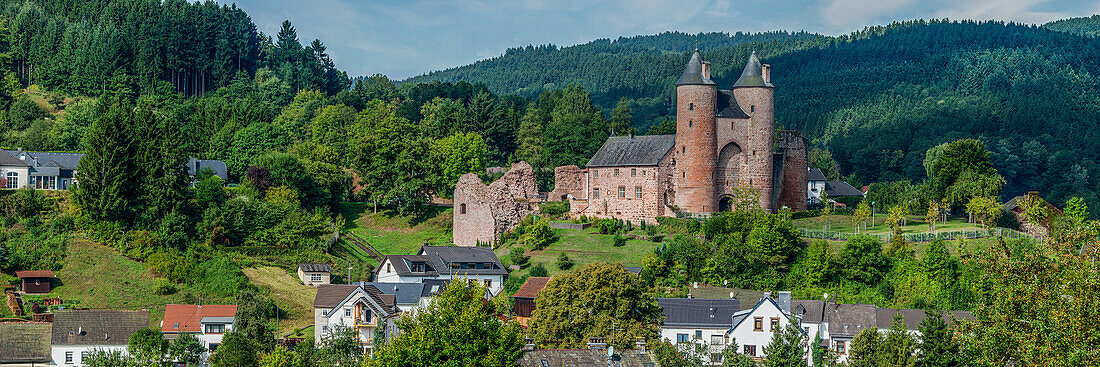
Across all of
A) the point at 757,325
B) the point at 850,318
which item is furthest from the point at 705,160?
the point at 757,325

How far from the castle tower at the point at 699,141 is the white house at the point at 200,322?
30.6 metres

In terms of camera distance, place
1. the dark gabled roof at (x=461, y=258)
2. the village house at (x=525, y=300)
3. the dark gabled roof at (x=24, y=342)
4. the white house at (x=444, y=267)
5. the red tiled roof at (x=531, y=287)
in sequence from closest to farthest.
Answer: the dark gabled roof at (x=24, y=342) → the village house at (x=525, y=300) → the red tiled roof at (x=531, y=287) → the white house at (x=444, y=267) → the dark gabled roof at (x=461, y=258)

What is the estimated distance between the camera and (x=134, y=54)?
115250 millimetres

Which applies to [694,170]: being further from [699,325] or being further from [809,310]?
[699,325]

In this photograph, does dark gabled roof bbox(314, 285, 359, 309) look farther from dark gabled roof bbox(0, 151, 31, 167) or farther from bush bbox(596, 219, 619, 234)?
dark gabled roof bbox(0, 151, 31, 167)

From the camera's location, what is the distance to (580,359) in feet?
134

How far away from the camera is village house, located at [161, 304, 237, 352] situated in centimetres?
5294

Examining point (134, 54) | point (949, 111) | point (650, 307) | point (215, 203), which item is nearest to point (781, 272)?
point (650, 307)

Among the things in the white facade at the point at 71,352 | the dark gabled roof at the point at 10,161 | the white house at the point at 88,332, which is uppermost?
the dark gabled roof at the point at 10,161

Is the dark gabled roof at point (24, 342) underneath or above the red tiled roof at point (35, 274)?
underneath

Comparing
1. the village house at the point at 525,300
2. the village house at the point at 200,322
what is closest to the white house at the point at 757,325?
the village house at the point at 525,300

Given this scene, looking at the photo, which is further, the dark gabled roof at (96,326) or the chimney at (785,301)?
the chimney at (785,301)

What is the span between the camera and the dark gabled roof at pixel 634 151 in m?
74.4

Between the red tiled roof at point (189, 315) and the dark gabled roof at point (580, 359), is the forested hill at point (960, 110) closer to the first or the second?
the red tiled roof at point (189, 315)
